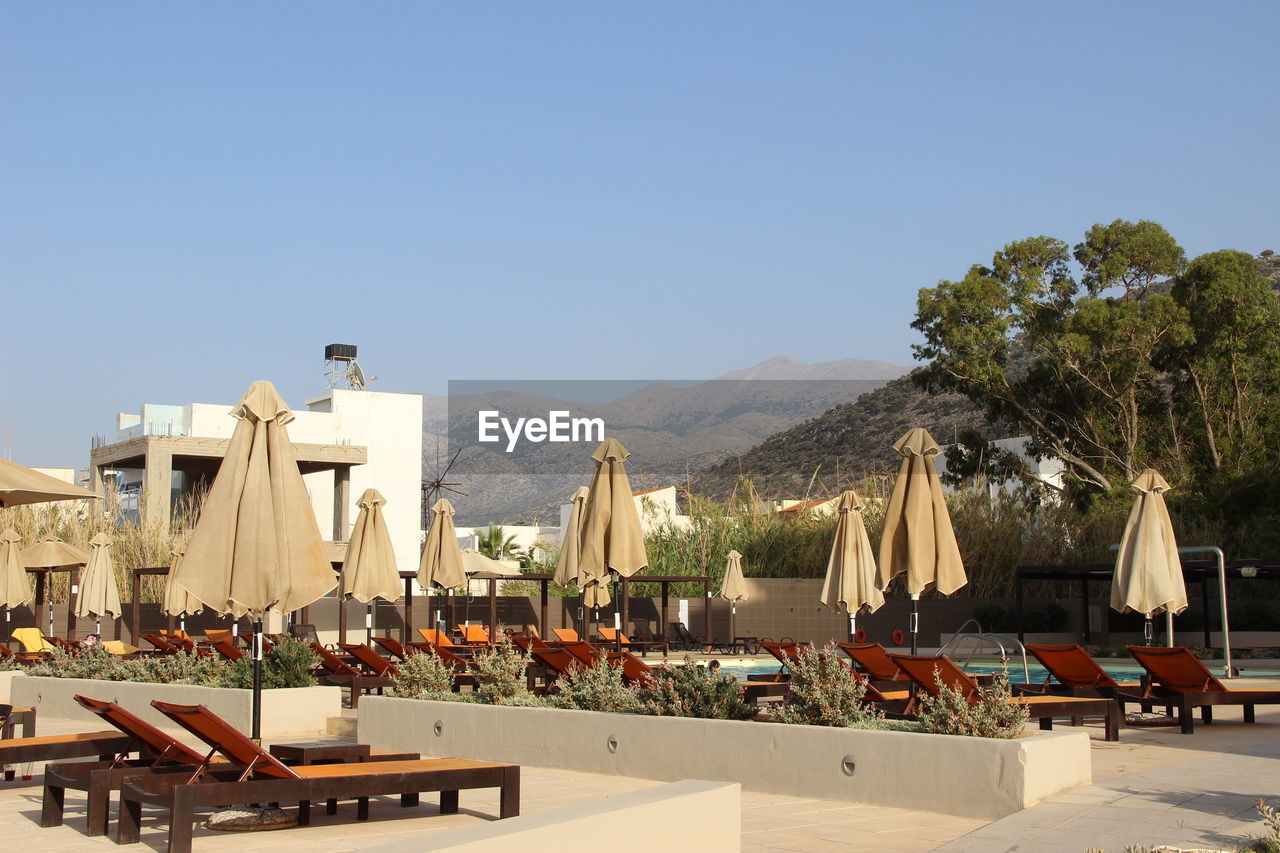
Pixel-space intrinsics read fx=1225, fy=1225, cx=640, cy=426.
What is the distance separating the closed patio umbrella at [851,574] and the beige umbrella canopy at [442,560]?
19.5 ft

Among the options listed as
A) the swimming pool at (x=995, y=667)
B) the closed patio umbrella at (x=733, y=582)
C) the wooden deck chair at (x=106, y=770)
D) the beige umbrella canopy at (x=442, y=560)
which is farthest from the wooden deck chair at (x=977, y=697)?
the closed patio umbrella at (x=733, y=582)

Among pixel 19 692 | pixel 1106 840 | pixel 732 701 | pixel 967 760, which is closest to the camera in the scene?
pixel 1106 840

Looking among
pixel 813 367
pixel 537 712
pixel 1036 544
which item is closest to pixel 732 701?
pixel 537 712

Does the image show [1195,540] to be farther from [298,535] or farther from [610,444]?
[298,535]

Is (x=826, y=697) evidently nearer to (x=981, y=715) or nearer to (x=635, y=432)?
(x=981, y=715)

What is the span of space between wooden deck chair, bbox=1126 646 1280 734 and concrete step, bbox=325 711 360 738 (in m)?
6.05

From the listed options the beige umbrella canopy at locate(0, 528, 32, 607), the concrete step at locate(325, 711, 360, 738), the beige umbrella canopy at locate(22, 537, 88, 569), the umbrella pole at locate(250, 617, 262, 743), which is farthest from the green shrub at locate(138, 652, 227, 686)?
the beige umbrella canopy at locate(22, 537, 88, 569)

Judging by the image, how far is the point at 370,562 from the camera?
16.2 meters

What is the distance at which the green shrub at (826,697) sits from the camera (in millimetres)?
6953

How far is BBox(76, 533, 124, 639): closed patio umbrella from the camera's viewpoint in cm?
1842

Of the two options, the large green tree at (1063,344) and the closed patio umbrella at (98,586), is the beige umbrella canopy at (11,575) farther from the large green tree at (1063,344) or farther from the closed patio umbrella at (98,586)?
the large green tree at (1063,344)

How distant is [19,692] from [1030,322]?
25900mm

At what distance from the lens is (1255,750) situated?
7871mm

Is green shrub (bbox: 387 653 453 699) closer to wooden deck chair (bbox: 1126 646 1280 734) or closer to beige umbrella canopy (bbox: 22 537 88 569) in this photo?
wooden deck chair (bbox: 1126 646 1280 734)
